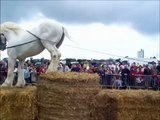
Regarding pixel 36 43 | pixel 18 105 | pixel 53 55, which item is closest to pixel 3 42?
pixel 36 43

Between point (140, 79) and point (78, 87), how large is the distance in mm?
8778

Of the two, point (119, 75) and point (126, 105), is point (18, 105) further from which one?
point (119, 75)

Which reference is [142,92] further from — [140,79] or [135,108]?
[140,79]

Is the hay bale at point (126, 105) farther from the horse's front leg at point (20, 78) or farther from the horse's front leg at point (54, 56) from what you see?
the horse's front leg at point (20, 78)

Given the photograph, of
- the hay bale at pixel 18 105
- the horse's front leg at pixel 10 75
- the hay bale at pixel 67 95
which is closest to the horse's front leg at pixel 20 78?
the horse's front leg at pixel 10 75

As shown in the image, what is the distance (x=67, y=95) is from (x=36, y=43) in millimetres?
2490

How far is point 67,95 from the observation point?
773 cm

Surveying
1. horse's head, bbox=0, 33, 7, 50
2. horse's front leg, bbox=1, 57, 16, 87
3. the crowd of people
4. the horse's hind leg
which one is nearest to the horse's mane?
horse's head, bbox=0, 33, 7, 50

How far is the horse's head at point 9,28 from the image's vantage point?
10539 millimetres

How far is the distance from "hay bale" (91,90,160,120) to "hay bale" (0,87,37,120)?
1.33 metres

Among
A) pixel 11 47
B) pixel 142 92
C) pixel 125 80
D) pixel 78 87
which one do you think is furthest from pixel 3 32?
pixel 125 80

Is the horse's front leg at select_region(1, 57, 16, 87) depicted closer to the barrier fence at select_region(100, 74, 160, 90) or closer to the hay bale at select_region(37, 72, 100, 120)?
the hay bale at select_region(37, 72, 100, 120)

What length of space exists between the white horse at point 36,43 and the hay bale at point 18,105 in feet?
4.58

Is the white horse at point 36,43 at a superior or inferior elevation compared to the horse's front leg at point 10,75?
superior
